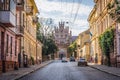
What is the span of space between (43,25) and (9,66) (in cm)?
6110

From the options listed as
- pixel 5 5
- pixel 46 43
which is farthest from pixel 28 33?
pixel 46 43

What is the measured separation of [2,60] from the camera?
1257 inches

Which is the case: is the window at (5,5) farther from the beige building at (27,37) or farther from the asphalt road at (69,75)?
the beige building at (27,37)

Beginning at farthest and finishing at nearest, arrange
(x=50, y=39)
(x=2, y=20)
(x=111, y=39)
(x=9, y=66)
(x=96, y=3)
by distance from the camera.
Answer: (x=50, y=39), (x=96, y=3), (x=111, y=39), (x=9, y=66), (x=2, y=20)

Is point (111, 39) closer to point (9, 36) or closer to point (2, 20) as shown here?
point (9, 36)

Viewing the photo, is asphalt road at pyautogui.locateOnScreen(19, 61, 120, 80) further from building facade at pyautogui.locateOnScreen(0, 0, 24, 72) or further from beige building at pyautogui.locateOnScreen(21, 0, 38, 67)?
beige building at pyautogui.locateOnScreen(21, 0, 38, 67)

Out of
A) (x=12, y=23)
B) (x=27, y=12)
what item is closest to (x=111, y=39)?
(x=27, y=12)

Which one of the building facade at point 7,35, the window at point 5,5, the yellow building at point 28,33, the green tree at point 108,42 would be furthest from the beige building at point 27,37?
the window at point 5,5

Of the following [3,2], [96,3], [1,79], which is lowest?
[1,79]

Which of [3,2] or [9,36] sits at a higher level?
[3,2]

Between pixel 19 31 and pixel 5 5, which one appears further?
pixel 19 31

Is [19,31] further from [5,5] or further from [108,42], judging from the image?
[108,42]

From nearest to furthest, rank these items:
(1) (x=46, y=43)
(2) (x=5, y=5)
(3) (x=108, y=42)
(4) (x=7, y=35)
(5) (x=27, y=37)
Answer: (2) (x=5, y=5) < (4) (x=7, y=35) < (3) (x=108, y=42) < (5) (x=27, y=37) < (1) (x=46, y=43)

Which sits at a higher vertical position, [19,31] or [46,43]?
[46,43]
